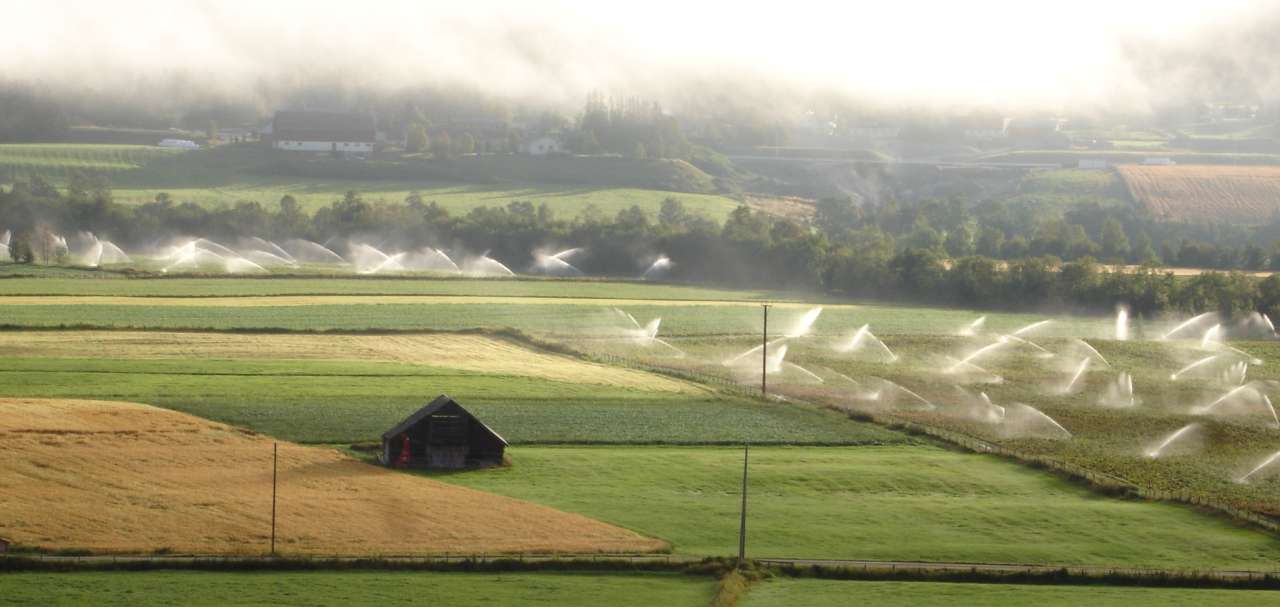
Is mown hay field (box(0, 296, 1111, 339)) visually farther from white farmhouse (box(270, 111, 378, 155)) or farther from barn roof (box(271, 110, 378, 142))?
barn roof (box(271, 110, 378, 142))

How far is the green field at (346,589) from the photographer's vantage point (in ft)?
130

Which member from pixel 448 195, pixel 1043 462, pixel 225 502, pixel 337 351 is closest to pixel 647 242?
pixel 448 195

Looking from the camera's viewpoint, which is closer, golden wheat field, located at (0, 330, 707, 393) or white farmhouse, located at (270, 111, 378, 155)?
golden wheat field, located at (0, 330, 707, 393)

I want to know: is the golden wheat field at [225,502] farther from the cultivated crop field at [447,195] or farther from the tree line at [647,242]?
the cultivated crop field at [447,195]

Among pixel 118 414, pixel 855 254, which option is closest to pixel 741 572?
pixel 118 414

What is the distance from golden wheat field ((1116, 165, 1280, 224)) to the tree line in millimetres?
20122

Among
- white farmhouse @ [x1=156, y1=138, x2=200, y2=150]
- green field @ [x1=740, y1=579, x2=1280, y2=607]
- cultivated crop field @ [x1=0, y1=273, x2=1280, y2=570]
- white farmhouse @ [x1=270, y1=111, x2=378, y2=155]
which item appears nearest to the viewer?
green field @ [x1=740, y1=579, x2=1280, y2=607]

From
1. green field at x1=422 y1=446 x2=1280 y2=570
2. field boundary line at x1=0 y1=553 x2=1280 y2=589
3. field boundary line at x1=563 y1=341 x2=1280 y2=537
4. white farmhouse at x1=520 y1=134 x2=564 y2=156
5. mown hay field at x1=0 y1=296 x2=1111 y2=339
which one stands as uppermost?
white farmhouse at x1=520 y1=134 x2=564 y2=156

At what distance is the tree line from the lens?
368 ft

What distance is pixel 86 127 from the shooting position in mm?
181250

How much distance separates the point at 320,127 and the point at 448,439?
122 m

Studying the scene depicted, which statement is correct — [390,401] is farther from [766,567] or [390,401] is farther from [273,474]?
[766,567]

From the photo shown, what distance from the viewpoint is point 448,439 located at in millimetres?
56812

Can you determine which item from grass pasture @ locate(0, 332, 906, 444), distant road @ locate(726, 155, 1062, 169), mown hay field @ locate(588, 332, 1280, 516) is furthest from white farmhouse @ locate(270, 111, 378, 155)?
grass pasture @ locate(0, 332, 906, 444)
